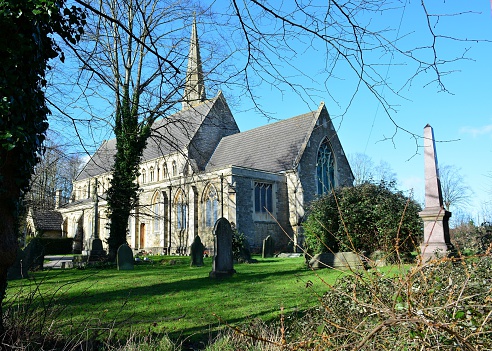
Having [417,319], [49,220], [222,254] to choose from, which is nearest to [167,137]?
[417,319]

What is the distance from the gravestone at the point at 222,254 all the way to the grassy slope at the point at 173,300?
33 cm

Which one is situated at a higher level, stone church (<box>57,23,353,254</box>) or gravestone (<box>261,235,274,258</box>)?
stone church (<box>57,23,353,254</box>)

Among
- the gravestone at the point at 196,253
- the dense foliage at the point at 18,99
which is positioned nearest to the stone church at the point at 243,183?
the gravestone at the point at 196,253

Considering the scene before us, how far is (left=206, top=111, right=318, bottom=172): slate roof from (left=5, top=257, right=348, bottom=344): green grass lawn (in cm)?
1660

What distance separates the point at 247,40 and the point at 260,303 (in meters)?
4.59

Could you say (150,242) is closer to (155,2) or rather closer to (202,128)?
(202,128)

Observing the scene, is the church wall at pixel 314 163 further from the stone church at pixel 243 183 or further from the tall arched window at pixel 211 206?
the tall arched window at pixel 211 206

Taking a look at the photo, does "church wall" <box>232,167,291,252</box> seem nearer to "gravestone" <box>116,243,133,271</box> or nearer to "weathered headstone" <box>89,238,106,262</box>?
"weathered headstone" <box>89,238,106,262</box>

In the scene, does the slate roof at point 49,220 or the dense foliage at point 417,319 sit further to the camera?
the slate roof at point 49,220

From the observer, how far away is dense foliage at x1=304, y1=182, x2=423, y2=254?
1224 centimetres

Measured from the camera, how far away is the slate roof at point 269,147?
27469 mm

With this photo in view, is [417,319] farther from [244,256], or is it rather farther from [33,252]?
[33,252]

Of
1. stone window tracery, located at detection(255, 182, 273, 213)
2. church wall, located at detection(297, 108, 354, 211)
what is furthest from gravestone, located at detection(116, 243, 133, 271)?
church wall, located at detection(297, 108, 354, 211)

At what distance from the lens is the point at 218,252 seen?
10.8 m
